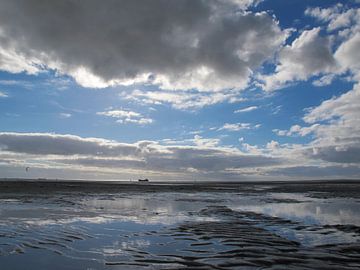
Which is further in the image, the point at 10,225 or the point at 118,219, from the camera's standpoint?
the point at 118,219

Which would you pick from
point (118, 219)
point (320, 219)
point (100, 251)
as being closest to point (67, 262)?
point (100, 251)

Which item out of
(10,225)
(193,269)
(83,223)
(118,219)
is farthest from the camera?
(118,219)

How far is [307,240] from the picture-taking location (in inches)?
514

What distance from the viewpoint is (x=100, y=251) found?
1084 cm

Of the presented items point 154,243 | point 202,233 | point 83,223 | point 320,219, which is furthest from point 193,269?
point 320,219

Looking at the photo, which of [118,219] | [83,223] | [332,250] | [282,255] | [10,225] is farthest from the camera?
[118,219]

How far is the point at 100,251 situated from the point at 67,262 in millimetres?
1543

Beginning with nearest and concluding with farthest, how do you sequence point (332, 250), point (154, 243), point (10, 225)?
point (332, 250)
point (154, 243)
point (10, 225)

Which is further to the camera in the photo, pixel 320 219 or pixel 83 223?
pixel 320 219

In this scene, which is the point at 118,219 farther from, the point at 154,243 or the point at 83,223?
the point at 154,243

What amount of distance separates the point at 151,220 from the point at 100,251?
8135 millimetres

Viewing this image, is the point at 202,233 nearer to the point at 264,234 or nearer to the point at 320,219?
the point at 264,234

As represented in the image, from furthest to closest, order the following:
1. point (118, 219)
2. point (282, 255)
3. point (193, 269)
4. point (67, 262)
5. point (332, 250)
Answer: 1. point (118, 219)
2. point (332, 250)
3. point (282, 255)
4. point (67, 262)
5. point (193, 269)

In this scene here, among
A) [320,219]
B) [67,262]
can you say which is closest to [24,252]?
[67,262]
